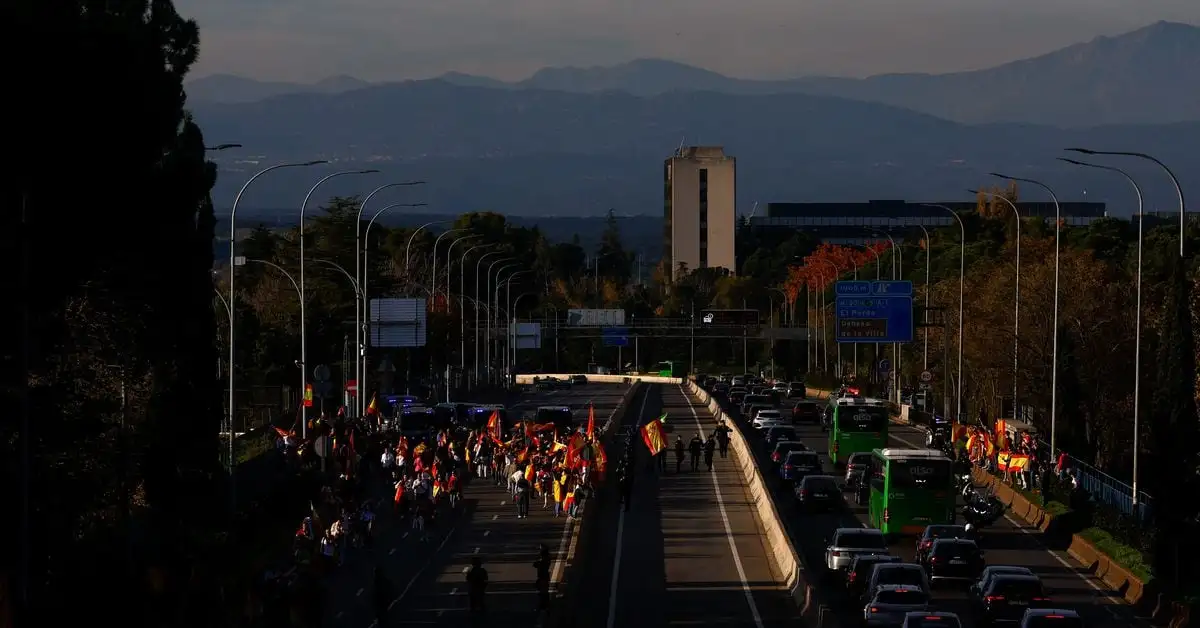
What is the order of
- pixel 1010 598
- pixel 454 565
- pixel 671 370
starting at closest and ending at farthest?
pixel 1010 598, pixel 454 565, pixel 671 370

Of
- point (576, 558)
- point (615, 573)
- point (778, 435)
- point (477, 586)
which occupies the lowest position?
point (615, 573)

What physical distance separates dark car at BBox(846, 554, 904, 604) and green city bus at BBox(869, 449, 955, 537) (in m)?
7.80

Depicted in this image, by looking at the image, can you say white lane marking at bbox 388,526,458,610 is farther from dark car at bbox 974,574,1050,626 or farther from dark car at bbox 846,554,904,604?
dark car at bbox 974,574,1050,626

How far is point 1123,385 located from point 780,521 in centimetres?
3453

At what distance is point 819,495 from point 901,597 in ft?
68.8

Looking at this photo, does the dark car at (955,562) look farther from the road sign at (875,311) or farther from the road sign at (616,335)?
the road sign at (616,335)

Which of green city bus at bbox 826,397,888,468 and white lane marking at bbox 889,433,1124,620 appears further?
green city bus at bbox 826,397,888,468

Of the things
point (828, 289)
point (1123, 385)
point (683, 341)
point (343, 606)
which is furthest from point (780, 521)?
point (683, 341)

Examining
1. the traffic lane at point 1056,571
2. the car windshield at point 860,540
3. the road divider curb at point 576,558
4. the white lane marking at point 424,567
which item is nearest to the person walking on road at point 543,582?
the road divider curb at point 576,558

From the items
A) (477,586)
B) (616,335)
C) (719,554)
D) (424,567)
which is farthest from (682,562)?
(616,335)

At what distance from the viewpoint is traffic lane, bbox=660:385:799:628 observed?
34875mm

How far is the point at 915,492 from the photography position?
43.6 meters

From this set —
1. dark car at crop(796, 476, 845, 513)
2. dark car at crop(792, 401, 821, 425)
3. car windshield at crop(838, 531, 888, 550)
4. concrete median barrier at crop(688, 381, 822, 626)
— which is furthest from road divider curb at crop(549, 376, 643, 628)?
dark car at crop(792, 401, 821, 425)

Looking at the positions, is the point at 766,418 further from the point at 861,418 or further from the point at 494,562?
the point at 494,562
